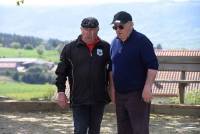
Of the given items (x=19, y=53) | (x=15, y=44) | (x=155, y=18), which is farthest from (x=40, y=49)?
(x=155, y=18)

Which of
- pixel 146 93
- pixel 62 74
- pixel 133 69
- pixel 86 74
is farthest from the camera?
pixel 62 74

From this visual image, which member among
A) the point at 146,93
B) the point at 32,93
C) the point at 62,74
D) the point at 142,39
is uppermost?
the point at 142,39

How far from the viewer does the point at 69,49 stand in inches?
194

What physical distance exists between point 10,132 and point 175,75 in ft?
22.5

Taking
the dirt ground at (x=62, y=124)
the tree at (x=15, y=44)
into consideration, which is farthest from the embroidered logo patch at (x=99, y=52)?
the tree at (x=15, y=44)

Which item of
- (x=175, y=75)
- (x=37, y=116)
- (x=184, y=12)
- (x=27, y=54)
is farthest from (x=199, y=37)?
(x=27, y=54)

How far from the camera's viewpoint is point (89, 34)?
4832 millimetres

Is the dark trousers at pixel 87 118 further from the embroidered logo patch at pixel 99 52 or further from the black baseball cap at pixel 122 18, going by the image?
the black baseball cap at pixel 122 18

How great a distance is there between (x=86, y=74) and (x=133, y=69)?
445mm

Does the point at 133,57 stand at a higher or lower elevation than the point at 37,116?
higher

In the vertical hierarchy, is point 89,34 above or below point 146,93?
above

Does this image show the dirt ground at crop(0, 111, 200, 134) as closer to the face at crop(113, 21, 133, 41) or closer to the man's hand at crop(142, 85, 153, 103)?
the man's hand at crop(142, 85, 153, 103)

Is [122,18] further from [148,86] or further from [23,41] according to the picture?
[23,41]

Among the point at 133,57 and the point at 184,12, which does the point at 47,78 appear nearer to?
the point at 184,12
